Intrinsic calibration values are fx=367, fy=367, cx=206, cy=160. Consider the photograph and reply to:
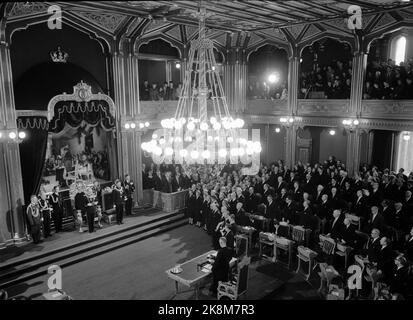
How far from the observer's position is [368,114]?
14.5 meters

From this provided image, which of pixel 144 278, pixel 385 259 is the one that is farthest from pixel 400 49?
pixel 144 278

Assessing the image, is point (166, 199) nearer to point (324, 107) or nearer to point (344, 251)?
point (344, 251)

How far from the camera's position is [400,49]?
52.8 feet

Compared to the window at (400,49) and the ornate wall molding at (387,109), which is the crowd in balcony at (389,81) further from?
the window at (400,49)

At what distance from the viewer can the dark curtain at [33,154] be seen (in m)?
11.5

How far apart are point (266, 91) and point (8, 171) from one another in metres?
12.2

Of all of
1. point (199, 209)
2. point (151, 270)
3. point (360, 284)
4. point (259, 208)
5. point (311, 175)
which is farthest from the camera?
point (311, 175)

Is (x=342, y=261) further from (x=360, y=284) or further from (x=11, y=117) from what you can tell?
(x=11, y=117)

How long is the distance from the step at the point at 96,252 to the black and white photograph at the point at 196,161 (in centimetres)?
5

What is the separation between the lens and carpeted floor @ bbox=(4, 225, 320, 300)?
340 inches

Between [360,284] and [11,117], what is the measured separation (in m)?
10.3

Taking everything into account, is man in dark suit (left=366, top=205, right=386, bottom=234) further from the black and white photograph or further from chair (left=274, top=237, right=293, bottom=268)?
chair (left=274, top=237, right=293, bottom=268)

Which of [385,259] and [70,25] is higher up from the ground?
[70,25]
